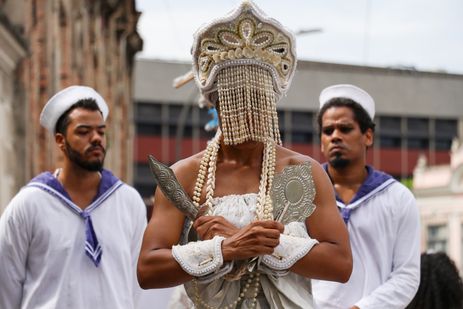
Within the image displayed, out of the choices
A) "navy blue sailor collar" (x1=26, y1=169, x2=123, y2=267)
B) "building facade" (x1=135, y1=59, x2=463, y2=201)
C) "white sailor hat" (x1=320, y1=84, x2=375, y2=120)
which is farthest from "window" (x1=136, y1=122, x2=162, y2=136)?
"white sailor hat" (x1=320, y1=84, x2=375, y2=120)

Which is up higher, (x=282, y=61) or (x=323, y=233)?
(x=282, y=61)

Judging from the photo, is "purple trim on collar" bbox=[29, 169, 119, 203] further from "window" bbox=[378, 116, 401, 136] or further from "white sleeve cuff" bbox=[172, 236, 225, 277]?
"window" bbox=[378, 116, 401, 136]

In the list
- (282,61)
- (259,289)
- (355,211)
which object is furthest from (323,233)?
(355,211)

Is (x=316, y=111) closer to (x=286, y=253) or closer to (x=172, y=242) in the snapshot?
(x=172, y=242)

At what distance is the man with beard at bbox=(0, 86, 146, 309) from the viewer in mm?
8000

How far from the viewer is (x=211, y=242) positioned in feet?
17.7

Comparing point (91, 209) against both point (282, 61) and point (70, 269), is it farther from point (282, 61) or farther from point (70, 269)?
point (282, 61)

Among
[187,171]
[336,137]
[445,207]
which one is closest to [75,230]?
[336,137]

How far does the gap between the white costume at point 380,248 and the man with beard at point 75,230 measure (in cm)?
118

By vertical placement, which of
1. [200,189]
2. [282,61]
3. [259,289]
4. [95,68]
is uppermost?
[95,68]

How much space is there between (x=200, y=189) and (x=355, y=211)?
232cm

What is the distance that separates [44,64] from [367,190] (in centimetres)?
1507

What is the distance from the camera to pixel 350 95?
806cm

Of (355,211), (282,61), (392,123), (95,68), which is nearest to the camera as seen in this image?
(282,61)
